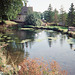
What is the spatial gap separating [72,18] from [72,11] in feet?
12.0

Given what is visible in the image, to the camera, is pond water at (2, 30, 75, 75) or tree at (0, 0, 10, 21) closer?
pond water at (2, 30, 75, 75)

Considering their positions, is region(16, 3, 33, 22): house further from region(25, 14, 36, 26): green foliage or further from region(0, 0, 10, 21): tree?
region(0, 0, 10, 21): tree

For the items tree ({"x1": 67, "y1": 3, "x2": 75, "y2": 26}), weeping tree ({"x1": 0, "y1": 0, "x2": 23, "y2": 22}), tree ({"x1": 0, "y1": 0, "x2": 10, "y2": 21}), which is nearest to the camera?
tree ({"x1": 0, "y1": 0, "x2": 10, "y2": 21})

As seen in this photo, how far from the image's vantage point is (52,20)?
7125 centimetres

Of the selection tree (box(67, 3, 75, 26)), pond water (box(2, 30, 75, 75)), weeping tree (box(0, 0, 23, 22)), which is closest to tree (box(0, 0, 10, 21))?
weeping tree (box(0, 0, 23, 22))

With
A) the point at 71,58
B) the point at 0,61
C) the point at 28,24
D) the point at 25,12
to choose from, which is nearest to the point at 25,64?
the point at 0,61

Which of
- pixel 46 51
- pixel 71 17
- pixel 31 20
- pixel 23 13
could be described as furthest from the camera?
pixel 23 13

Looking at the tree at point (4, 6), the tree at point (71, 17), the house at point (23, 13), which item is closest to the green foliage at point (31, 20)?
the house at point (23, 13)

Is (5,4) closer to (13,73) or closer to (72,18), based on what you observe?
(13,73)

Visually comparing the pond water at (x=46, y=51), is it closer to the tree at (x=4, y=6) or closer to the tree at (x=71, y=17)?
the tree at (x=4, y=6)

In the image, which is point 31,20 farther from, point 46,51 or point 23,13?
point 46,51

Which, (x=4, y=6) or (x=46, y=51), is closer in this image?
(x=4, y=6)

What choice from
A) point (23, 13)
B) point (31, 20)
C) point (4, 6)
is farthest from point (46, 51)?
point (23, 13)

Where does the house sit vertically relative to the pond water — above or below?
above
